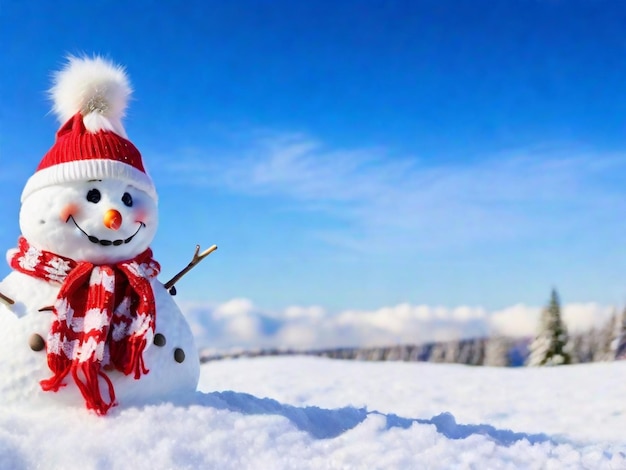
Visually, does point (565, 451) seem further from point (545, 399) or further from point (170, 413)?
point (545, 399)

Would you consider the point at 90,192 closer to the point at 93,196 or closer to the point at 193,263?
the point at 93,196

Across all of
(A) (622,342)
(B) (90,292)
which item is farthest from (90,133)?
(A) (622,342)

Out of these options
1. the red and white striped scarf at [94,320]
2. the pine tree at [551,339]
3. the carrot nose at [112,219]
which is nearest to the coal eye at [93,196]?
the carrot nose at [112,219]

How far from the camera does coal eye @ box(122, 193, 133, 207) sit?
11.5 feet

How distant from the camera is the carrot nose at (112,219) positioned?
3.34 m

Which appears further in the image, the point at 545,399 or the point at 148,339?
the point at 545,399

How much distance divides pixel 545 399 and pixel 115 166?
5202 mm

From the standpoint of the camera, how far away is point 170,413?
10.9 ft

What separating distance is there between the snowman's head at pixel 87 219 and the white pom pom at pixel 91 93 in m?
0.44

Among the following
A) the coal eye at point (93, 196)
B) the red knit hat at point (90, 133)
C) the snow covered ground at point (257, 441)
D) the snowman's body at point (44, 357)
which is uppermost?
the red knit hat at point (90, 133)

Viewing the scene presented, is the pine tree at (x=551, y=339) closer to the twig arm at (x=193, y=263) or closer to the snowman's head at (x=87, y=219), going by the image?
the twig arm at (x=193, y=263)

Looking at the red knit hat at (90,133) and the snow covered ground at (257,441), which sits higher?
the red knit hat at (90,133)

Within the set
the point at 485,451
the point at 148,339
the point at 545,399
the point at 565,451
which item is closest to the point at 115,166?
the point at 148,339

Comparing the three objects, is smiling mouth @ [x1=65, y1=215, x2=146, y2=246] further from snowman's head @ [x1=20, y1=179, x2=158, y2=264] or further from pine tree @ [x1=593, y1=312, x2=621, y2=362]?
pine tree @ [x1=593, y1=312, x2=621, y2=362]
